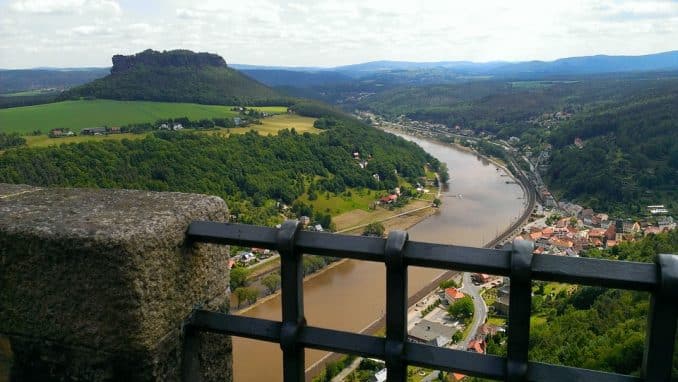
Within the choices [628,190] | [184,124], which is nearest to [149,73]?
[184,124]

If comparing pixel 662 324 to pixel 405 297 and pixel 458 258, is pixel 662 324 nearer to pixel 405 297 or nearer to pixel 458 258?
pixel 458 258

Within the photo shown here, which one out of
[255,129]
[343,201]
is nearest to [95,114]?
[255,129]

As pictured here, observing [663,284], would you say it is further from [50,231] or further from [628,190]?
[628,190]

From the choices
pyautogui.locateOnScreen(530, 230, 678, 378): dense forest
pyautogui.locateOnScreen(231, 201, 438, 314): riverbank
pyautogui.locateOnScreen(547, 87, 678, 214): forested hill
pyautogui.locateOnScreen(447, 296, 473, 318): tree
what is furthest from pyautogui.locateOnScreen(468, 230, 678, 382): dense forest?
pyautogui.locateOnScreen(547, 87, 678, 214): forested hill

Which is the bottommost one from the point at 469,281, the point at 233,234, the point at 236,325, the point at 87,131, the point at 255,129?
the point at 469,281

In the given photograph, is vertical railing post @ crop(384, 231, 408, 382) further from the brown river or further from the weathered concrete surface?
the brown river

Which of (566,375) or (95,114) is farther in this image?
(95,114)
